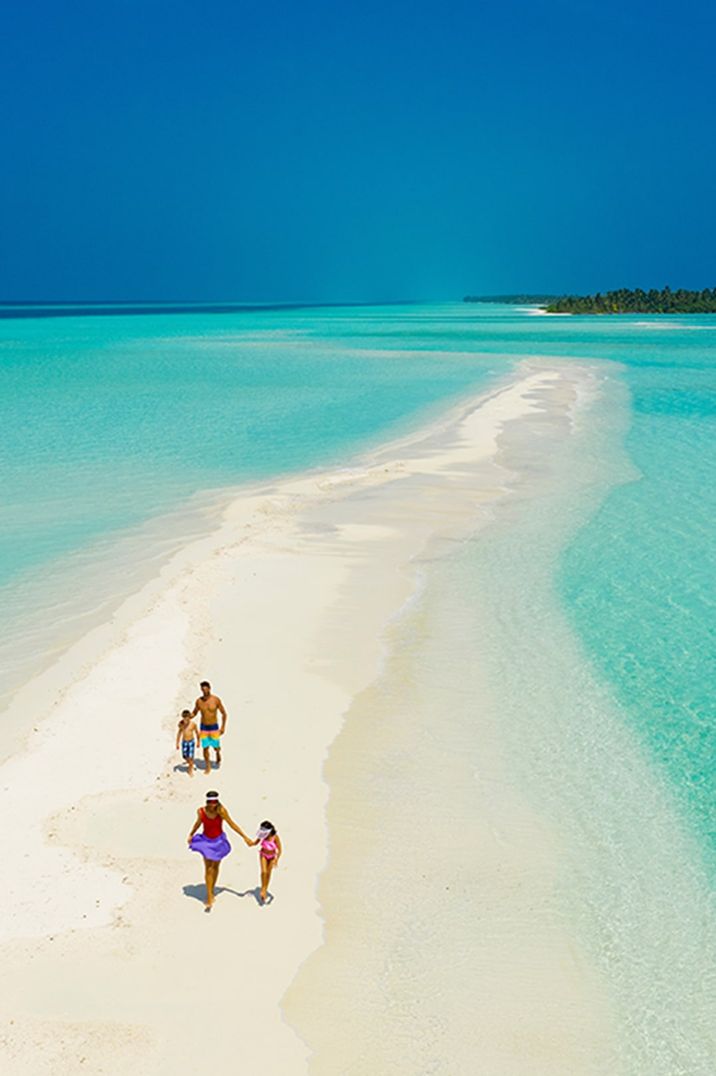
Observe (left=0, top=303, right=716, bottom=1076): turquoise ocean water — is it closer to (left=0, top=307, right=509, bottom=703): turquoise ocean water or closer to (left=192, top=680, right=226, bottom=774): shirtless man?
A: (left=0, top=307, right=509, bottom=703): turquoise ocean water

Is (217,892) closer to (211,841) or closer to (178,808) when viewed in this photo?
(211,841)

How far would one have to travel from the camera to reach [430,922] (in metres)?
8.78

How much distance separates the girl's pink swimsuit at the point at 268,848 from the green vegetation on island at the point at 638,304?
19419 centimetres

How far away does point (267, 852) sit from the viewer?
884cm

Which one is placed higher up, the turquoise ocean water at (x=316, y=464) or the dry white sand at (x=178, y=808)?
the turquoise ocean water at (x=316, y=464)

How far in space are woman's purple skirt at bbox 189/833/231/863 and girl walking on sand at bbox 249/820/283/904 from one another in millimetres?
290

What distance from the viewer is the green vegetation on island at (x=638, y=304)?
191875mm

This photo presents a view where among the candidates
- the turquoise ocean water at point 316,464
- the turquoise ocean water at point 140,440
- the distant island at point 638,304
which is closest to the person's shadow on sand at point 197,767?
the turquoise ocean water at point 140,440

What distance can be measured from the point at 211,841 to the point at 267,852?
0.52 m

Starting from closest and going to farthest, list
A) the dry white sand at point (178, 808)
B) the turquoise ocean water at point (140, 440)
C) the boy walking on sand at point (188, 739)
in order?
the dry white sand at point (178, 808) → the boy walking on sand at point (188, 739) → the turquoise ocean water at point (140, 440)

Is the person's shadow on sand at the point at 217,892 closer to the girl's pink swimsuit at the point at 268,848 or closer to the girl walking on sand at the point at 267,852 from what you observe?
the girl walking on sand at the point at 267,852

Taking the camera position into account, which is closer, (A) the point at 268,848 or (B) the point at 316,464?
(A) the point at 268,848

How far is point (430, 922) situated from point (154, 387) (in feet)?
162

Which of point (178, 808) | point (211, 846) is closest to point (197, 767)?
point (178, 808)
